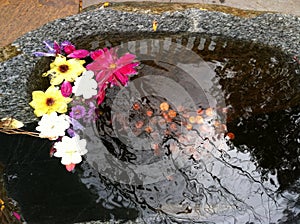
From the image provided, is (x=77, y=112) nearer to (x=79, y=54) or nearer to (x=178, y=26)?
(x=79, y=54)

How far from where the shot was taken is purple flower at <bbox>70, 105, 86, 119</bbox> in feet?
5.78

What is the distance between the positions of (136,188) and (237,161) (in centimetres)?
35

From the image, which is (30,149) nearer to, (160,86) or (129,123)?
(129,123)

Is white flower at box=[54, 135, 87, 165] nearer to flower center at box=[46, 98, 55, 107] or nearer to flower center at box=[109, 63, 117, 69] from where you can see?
flower center at box=[46, 98, 55, 107]

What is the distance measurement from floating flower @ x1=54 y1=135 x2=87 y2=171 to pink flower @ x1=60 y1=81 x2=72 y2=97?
176 mm

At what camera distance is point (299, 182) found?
161 centimetres

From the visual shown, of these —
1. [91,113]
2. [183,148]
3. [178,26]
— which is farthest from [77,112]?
[178,26]

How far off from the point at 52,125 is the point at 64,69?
24 centimetres

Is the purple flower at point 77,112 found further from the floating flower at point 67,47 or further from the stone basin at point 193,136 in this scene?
the floating flower at point 67,47

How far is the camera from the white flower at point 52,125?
5.57 ft

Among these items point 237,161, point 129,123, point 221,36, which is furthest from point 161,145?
point 221,36

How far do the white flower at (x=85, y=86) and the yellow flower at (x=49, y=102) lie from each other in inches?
1.9

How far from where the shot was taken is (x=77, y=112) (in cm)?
177

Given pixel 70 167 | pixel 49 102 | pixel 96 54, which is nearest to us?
pixel 70 167
